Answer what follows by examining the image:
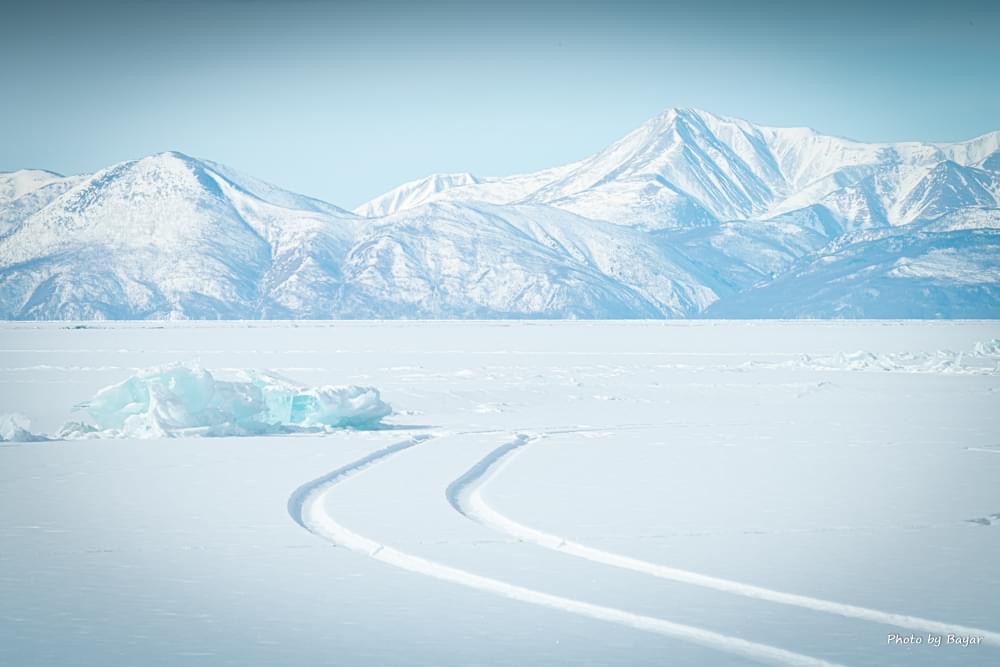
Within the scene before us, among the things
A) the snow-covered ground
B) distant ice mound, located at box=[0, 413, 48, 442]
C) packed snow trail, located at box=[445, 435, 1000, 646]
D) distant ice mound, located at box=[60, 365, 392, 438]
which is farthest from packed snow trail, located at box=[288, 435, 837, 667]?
distant ice mound, located at box=[60, 365, 392, 438]

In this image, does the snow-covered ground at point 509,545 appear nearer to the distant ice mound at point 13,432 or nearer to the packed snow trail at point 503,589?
the packed snow trail at point 503,589

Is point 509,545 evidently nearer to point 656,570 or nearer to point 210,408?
point 656,570

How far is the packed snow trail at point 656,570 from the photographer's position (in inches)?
382

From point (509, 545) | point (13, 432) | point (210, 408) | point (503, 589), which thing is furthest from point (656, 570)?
point (210, 408)

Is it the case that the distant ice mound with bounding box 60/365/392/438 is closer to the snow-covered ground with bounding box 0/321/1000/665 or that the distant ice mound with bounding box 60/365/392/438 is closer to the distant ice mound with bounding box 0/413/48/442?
the distant ice mound with bounding box 0/413/48/442

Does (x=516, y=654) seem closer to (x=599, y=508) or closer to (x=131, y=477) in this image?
(x=599, y=508)

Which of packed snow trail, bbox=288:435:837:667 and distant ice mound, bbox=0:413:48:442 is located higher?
packed snow trail, bbox=288:435:837:667

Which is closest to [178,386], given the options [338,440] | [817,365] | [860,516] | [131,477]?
[338,440]

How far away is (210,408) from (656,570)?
55.8ft

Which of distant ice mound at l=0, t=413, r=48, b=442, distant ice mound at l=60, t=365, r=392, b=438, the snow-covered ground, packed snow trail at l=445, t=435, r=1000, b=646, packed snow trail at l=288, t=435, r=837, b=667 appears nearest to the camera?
packed snow trail at l=288, t=435, r=837, b=667

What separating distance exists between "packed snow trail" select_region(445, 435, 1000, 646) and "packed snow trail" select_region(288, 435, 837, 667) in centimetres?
131

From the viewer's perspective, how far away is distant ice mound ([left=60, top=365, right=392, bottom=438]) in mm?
26312

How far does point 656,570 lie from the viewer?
38.8 ft

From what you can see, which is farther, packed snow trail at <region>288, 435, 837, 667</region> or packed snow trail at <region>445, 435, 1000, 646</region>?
packed snow trail at <region>445, 435, 1000, 646</region>
